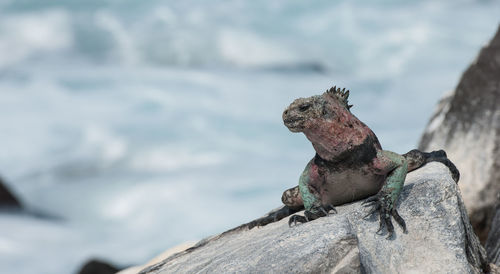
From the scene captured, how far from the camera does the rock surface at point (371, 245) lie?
12.4ft

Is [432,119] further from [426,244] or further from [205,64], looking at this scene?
[205,64]

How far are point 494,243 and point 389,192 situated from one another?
188 cm

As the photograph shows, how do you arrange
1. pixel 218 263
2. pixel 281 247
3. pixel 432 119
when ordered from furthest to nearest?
pixel 432 119 < pixel 218 263 < pixel 281 247

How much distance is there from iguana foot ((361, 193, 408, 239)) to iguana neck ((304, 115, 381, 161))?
32cm

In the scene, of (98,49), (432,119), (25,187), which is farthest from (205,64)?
(432,119)

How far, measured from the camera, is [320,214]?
4383mm

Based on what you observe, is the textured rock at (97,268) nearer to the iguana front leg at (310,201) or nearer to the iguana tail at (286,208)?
the iguana tail at (286,208)

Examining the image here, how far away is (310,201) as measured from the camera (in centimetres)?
452

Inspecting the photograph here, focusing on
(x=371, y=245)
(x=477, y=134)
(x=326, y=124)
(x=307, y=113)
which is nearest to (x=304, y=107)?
(x=307, y=113)

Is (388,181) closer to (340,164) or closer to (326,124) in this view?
(340,164)

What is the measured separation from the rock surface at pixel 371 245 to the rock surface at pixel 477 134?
2826mm

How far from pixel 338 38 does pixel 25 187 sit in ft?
40.3

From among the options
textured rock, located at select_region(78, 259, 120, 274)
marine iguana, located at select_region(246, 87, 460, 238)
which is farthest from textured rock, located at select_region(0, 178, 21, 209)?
marine iguana, located at select_region(246, 87, 460, 238)

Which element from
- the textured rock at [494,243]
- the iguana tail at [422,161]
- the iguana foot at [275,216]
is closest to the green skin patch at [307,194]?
the iguana foot at [275,216]
